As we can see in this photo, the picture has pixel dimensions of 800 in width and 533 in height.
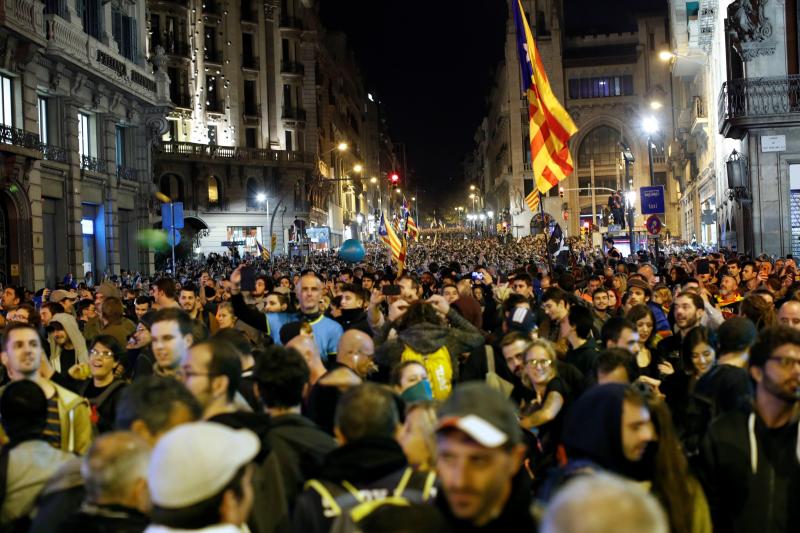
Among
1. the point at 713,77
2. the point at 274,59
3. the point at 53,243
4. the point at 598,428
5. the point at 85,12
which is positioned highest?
the point at 274,59

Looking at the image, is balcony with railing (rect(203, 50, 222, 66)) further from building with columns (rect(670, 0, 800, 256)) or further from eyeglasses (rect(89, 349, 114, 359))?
eyeglasses (rect(89, 349, 114, 359))

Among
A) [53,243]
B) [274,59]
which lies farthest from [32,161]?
[274,59]

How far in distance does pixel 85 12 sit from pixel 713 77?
77.0 ft

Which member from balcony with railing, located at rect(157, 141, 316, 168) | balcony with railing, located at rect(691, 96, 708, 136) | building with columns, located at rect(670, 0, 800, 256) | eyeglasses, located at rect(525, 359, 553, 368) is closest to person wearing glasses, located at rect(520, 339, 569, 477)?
eyeglasses, located at rect(525, 359, 553, 368)

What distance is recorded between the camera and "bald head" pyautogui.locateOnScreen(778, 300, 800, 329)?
764cm

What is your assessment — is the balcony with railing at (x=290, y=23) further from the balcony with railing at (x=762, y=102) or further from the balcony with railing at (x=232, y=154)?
the balcony with railing at (x=762, y=102)

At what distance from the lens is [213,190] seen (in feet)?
193

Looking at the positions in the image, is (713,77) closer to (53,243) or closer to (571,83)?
(53,243)

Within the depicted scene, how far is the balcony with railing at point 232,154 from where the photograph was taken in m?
55.4

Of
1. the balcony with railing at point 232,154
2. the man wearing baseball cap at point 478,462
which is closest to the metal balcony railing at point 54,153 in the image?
the balcony with railing at point 232,154

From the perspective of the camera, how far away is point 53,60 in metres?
28.7

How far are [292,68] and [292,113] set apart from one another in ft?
11.1

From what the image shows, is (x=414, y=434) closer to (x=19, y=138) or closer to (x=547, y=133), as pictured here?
(x=547, y=133)

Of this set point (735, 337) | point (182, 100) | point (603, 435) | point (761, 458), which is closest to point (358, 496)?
point (603, 435)
